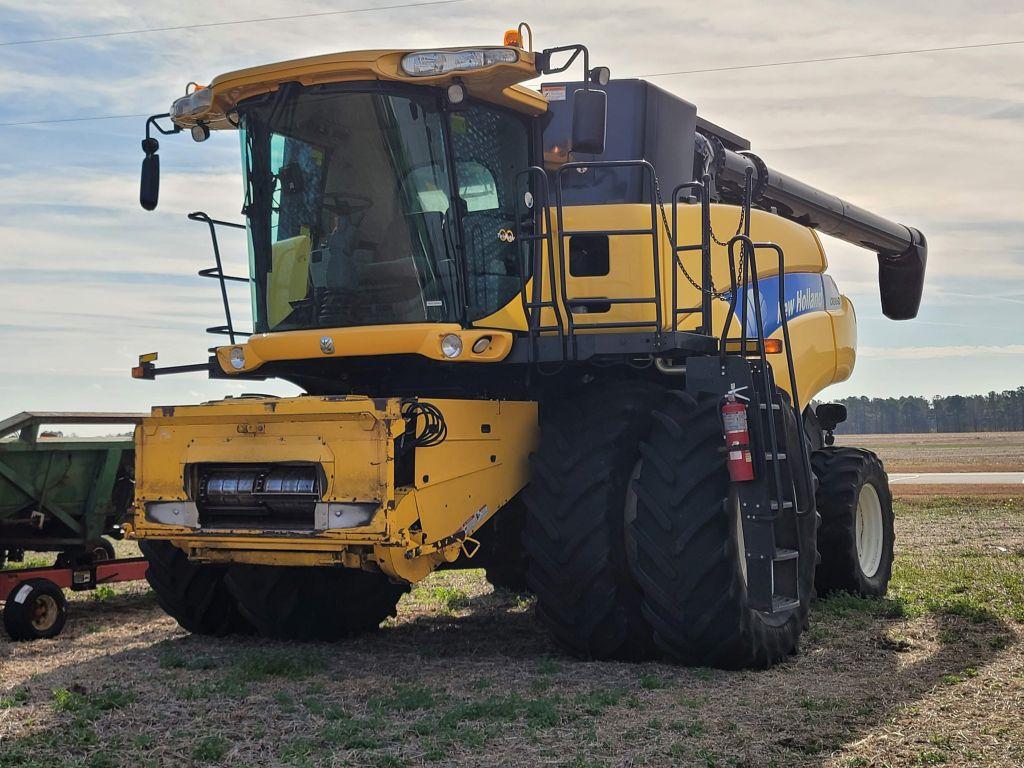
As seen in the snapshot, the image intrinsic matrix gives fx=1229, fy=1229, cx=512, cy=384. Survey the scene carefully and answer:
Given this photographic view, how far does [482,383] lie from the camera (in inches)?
349

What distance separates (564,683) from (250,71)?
453 centimetres

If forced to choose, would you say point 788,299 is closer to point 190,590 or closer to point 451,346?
point 451,346

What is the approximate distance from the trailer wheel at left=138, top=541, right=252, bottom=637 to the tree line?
135 meters

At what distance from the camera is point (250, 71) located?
8305 millimetres

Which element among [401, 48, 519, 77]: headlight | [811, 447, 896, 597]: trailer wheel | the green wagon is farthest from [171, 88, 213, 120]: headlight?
[811, 447, 896, 597]: trailer wheel

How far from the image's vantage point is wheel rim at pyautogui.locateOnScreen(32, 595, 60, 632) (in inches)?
379

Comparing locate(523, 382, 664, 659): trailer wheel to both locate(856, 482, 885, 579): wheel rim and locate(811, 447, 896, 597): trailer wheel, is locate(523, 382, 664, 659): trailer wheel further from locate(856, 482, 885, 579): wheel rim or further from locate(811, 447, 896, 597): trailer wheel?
locate(856, 482, 885, 579): wheel rim

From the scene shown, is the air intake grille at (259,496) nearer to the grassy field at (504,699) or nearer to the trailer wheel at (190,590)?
the grassy field at (504,699)

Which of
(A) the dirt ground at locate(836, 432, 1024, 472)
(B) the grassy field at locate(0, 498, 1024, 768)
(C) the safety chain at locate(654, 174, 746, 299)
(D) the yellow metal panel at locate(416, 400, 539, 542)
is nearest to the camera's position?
(B) the grassy field at locate(0, 498, 1024, 768)

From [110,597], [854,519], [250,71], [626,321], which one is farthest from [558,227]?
[110,597]

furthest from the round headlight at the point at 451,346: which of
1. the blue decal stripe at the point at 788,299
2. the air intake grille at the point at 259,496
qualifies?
the blue decal stripe at the point at 788,299

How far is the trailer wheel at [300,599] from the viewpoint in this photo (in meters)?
8.95

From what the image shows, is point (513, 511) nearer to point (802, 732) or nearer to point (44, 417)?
point (802, 732)

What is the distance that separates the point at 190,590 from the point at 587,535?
3.23 metres
